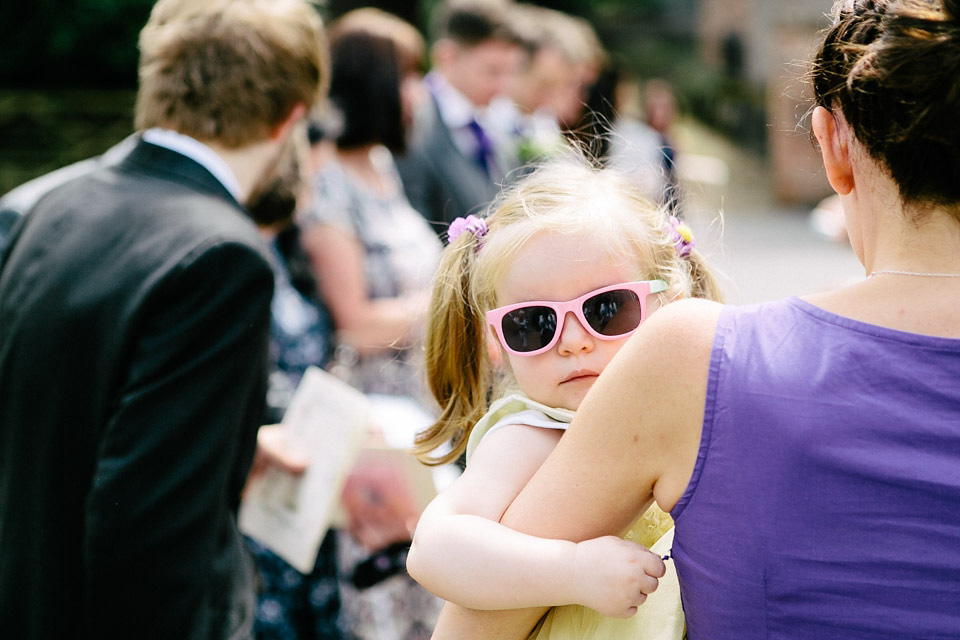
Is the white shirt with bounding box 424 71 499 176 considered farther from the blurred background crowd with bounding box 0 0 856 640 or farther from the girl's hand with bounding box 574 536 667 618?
the girl's hand with bounding box 574 536 667 618

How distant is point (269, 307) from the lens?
198 centimetres

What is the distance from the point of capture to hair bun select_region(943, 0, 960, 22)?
3.39ft

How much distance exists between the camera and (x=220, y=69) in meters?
2.28

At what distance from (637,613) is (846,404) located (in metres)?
0.47

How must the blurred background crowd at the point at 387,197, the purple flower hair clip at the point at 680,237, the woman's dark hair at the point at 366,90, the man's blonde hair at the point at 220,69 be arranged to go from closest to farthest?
the purple flower hair clip at the point at 680,237 → the man's blonde hair at the point at 220,69 → the blurred background crowd at the point at 387,197 → the woman's dark hair at the point at 366,90

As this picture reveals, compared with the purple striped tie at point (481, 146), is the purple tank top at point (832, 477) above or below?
above

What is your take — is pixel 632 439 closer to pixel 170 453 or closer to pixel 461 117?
pixel 170 453

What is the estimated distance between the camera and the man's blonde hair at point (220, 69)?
226 cm

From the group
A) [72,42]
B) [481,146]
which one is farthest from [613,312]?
[72,42]

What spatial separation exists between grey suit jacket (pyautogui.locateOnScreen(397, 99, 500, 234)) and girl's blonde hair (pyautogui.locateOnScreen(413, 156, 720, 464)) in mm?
2463

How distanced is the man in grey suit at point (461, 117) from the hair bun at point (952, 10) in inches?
122

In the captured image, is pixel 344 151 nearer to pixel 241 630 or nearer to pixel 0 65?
pixel 241 630

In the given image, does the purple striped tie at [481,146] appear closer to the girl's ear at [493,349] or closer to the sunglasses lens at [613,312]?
the girl's ear at [493,349]

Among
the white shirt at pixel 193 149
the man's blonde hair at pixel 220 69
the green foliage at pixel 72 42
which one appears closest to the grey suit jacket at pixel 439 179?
the man's blonde hair at pixel 220 69
